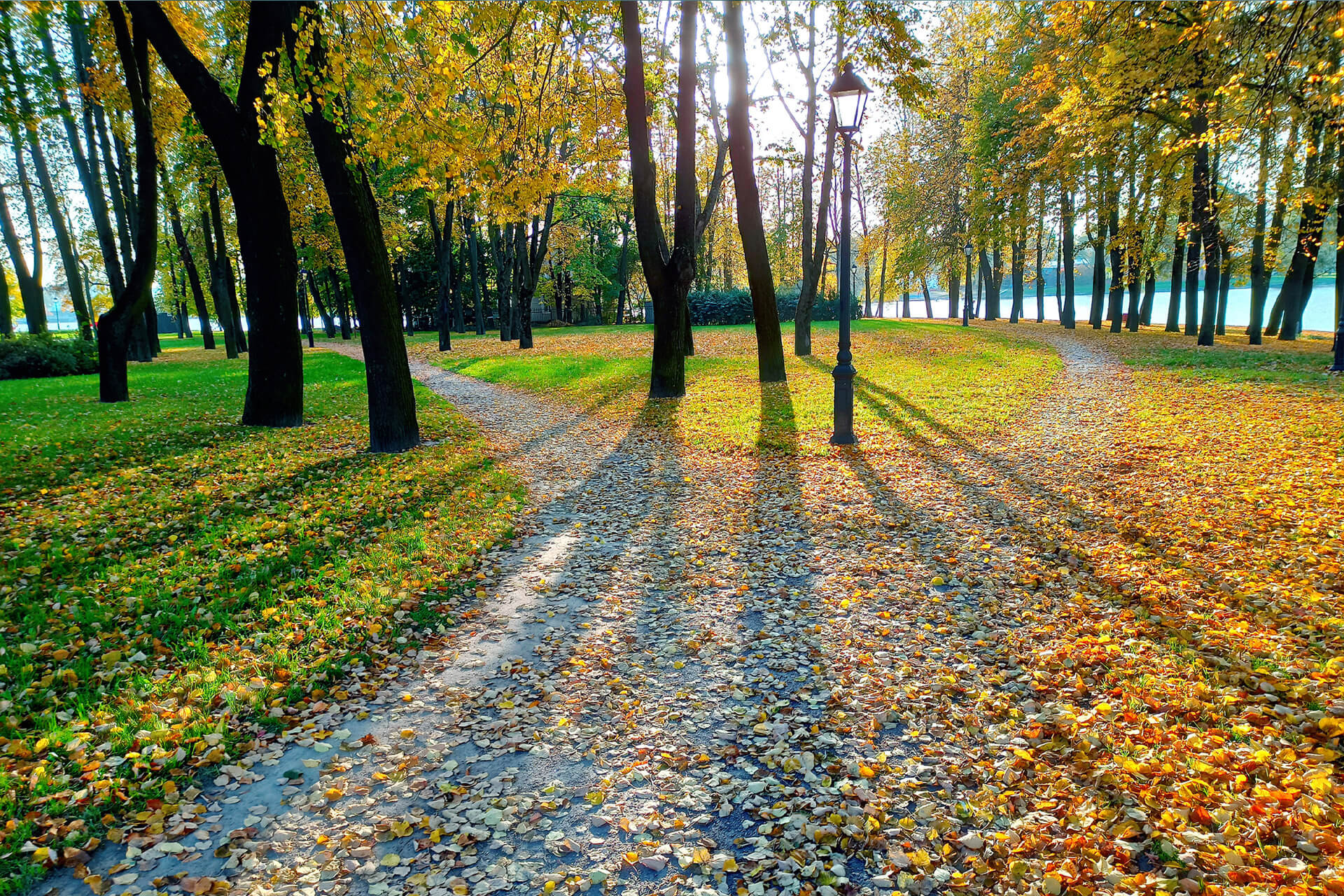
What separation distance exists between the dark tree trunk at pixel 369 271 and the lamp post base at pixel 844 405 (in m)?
6.42

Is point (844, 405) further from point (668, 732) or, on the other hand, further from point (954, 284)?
point (954, 284)

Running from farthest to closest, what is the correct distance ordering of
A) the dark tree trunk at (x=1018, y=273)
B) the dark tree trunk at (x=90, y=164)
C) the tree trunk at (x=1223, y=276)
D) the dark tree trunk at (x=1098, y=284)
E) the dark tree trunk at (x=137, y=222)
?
1. the dark tree trunk at (x=1018, y=273)
2. the dark tree trunk at (x=1098, y=284)
3. the tree trunk at (x=1223, y=276)
4. the dark tree trunk at (x=90, y=164)
5. the dark tree trunk at (x=137, y=222)

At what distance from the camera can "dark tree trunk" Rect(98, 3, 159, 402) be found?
43.3 feet

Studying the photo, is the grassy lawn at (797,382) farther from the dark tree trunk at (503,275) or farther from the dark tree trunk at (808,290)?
the dark tree trunk at (503,275)

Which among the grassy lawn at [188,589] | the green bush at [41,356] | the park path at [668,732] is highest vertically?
the green bush at [41,356]

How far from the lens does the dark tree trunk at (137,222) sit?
1321cm

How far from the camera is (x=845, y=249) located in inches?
361

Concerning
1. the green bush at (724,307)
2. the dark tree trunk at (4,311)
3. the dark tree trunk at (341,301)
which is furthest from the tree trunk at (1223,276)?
the dark tree trunk at (341,301)

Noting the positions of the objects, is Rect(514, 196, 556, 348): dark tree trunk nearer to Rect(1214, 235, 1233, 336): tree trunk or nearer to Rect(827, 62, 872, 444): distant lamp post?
Rect(827, 62, 872, 444): distant lamp post

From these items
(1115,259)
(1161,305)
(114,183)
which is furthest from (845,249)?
(1161,305)

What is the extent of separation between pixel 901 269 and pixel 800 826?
34161 mm

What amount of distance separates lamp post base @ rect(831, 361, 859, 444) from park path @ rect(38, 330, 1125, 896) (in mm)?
3010

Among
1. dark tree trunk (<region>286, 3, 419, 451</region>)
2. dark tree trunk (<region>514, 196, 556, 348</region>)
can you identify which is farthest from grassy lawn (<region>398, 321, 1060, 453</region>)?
dark tree trunk (<region>286, 3, 419, 451</region>)

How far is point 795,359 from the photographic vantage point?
21766 millimetres
